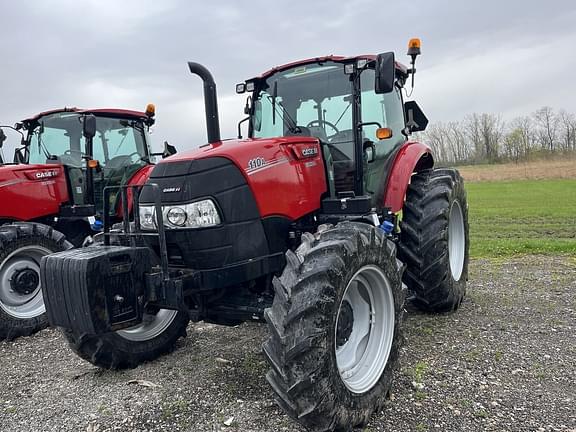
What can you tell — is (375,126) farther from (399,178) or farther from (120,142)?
(120,142)

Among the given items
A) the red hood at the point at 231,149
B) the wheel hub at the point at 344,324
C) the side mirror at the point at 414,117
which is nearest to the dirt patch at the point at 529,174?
the side mirror at the point at 414,117

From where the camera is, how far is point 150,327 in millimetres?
4188

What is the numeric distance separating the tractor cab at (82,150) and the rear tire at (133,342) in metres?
3.07

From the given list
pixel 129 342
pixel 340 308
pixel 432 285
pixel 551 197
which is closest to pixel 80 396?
pixel 129 342

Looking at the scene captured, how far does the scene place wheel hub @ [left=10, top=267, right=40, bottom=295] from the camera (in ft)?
17.6

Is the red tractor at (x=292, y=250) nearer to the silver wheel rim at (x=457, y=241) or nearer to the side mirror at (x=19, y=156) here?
the silver wheel rim at (x=457, y=241)

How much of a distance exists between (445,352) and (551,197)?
20542mm

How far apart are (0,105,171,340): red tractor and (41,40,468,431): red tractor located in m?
2.14

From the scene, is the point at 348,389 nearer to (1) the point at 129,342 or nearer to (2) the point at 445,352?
(2) the point at 445,352

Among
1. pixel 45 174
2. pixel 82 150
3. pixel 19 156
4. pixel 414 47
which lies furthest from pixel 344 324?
pixel 19 156

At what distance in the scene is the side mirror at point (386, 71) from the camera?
141 inches

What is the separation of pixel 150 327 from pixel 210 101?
6.38ft

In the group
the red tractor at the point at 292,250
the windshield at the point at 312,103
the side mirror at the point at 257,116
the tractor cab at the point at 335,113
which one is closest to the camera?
the red tractor at the point at 292,250

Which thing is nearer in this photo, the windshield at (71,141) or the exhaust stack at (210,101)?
the exhaust stack at (210,101)
